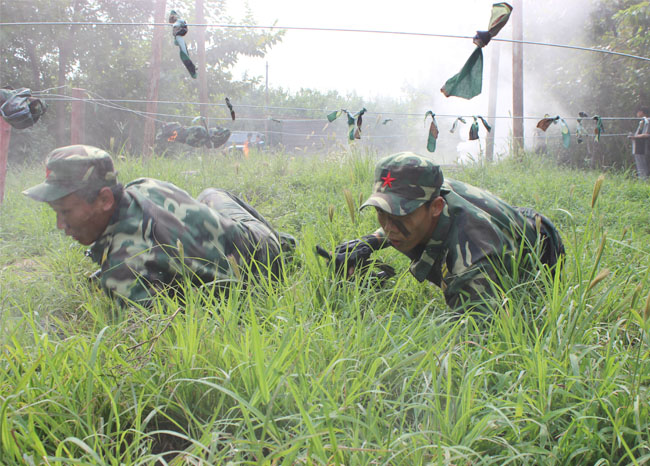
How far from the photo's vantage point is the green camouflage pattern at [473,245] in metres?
1.95

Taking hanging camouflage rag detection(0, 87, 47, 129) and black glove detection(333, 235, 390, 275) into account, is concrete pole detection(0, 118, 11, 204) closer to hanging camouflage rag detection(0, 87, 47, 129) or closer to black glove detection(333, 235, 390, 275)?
hanging camouflage rag detection(0, 87, 47, 129)

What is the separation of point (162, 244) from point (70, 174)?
51cm

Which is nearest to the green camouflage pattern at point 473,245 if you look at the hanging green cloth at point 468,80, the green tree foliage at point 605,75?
the hanging green cloth at point 468,80

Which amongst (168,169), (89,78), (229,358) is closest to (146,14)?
(89,78)

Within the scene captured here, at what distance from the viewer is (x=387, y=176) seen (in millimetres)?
2035

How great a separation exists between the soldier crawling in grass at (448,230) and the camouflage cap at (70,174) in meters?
1.22

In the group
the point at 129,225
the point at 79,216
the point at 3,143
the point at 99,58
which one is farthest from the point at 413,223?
the point at 99,58

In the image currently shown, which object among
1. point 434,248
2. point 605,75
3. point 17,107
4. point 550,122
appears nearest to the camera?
point 434,248

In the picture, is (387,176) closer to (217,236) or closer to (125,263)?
(217,236)

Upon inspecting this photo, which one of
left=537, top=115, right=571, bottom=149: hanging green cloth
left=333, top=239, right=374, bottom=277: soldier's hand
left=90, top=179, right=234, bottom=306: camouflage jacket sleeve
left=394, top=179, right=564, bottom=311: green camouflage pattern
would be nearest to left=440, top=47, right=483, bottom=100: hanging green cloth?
left=394, top=179, right=564, bottom=311: green camouflage pattern

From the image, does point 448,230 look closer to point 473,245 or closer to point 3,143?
point 473,245

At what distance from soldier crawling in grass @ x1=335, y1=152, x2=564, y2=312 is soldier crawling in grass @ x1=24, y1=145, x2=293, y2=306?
625 mm

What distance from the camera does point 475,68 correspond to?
7.37 ft

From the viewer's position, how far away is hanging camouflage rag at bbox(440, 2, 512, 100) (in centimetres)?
211
